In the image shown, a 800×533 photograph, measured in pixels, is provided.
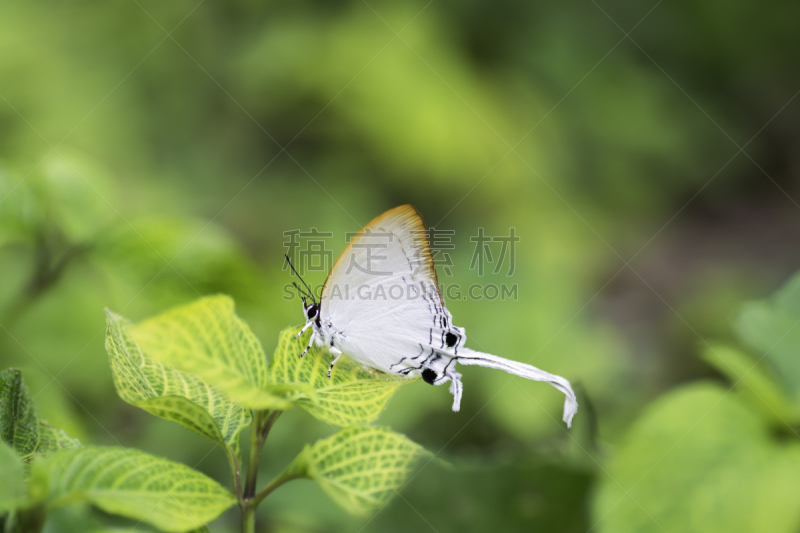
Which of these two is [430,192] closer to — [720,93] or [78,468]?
[720,93]

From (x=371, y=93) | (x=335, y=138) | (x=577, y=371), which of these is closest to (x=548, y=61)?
(x=371, y=93)

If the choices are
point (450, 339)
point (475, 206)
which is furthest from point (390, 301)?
point (475, 206)

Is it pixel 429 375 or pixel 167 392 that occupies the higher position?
pixel 429 375

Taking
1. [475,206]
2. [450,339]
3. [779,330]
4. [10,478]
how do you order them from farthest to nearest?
[475,206] → [450,339] → [779,330] → [10,478]

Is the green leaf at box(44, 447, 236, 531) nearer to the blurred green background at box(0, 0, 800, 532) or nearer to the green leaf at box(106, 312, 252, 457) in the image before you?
the green leaf at box(106, 312, 252, 457)

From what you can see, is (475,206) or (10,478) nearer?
(10,478)

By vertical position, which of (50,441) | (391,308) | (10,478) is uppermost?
(391,308)

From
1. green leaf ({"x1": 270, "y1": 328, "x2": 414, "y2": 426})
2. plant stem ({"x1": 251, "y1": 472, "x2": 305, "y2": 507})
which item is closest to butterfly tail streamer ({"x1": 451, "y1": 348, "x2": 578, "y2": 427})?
green leaf ({"x1": 270, "y1": 328, "x2": 414, "y2": 426})

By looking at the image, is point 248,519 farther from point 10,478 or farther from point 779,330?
point 779,330
